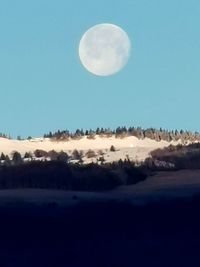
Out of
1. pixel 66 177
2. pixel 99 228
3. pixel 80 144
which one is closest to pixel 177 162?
pixel 66 177

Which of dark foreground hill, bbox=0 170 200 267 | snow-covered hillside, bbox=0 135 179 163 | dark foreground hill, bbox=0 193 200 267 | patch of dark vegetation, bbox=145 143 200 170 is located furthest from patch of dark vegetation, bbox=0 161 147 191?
snow-covered hillside, bbox=0 135 179 163

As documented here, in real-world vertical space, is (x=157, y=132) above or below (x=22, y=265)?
above

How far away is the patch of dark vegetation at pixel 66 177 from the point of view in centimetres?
3791

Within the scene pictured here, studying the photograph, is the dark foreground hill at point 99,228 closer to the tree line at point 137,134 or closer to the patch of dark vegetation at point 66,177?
the patch of dark vegetation at point 66,177

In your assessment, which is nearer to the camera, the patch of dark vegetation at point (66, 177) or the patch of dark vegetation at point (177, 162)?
the patch of dark vegetation at point (66, 177)

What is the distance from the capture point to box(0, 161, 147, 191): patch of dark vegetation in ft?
124

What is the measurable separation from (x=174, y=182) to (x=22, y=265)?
18678 millimetres

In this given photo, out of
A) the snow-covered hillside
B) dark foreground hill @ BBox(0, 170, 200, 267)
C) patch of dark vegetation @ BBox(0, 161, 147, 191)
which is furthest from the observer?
the snow-covered hillside

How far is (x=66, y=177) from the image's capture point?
39.0m

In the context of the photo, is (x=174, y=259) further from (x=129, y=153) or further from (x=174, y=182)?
(x=129, y=153)

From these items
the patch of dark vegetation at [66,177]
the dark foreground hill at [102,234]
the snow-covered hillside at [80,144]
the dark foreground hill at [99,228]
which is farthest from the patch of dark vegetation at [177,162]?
the dark foreground hill at [102,234]

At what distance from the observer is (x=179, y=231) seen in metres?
24.5

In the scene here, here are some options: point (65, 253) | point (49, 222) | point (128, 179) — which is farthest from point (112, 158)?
point (65, 253)

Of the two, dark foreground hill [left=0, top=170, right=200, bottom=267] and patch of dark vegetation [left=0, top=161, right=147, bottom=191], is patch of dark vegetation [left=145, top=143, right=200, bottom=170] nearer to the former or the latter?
patch of dark vegetation [left=0, top=161, right=147, bottom=191]
